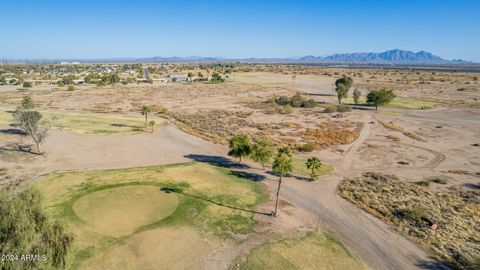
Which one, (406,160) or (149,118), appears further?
(149,118)

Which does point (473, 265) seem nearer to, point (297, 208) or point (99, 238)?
point (297, 208)

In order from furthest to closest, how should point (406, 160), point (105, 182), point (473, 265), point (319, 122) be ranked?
point (319, 122)
point (406, 160)
point (105, 182)
point (473, 265)

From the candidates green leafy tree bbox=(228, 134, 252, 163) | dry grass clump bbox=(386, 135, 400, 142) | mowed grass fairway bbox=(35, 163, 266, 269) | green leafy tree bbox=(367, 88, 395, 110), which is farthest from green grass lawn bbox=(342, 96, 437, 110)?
mowed grass fairway bbox=(35, 163, 266, 269)

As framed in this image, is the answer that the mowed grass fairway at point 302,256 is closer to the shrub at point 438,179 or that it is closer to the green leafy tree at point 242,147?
the green leafy tree at point 242,147

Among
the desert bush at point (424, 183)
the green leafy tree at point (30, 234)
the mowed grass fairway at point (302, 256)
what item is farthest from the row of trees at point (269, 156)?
the green leafy tree at point (30, 234)

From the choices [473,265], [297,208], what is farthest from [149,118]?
[473,265]

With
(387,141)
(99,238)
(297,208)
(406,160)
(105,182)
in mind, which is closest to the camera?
(99,238)
